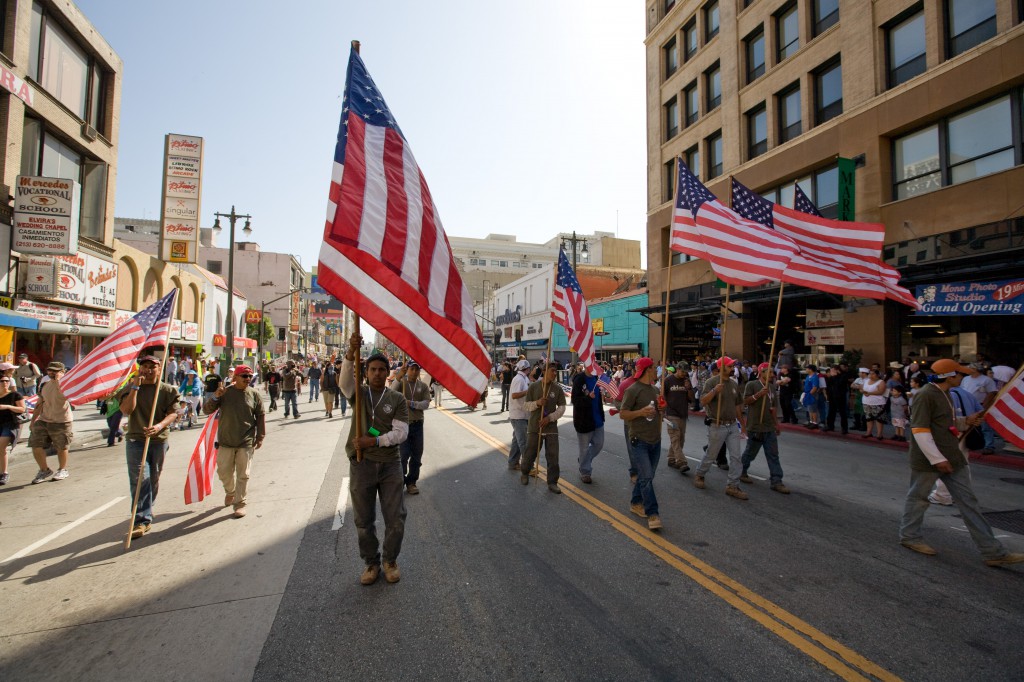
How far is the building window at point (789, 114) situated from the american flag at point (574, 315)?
56.4ft

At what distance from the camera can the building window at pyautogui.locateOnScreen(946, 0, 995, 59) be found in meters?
14.3

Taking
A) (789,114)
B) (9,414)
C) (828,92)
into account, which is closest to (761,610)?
(9,414)

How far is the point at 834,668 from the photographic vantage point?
3.17 metres

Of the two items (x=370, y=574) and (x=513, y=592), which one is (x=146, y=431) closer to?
(x=370, y=574)

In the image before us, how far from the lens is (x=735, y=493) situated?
7.05 meters

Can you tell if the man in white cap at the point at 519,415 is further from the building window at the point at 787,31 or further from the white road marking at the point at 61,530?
the building window at the point at 787,31

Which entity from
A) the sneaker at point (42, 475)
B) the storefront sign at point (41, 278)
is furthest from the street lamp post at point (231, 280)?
the sneaker at point (42, 475)

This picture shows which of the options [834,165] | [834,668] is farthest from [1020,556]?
[834,165]

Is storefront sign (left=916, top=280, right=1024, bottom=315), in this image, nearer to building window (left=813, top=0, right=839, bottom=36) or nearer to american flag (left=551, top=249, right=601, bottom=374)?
building window (left=813, top=0, right=839, bottom=36)

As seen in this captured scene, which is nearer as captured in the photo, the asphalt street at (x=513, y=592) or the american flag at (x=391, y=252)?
the asphalt street at (x=513, y=592)

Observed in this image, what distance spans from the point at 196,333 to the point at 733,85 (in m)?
31.9

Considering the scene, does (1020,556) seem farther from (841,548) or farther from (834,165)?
(834,165)

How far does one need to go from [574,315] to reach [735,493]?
3703mm

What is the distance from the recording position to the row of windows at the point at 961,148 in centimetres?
1373
